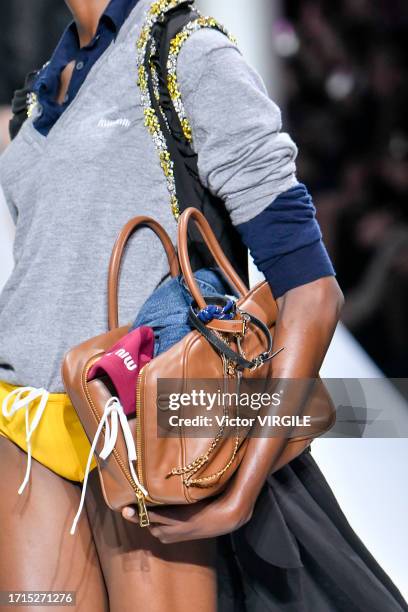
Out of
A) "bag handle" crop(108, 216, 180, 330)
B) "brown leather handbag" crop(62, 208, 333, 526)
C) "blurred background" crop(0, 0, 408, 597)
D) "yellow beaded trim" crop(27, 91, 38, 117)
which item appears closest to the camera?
"brown leather handbag" crop(62, 208, 333, 526)

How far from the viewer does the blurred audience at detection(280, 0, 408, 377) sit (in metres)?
2.61

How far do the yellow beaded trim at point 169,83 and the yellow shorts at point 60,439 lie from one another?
232 millimetres

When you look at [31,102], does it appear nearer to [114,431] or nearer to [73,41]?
[73,41]

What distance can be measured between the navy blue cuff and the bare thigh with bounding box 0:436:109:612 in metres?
0.32

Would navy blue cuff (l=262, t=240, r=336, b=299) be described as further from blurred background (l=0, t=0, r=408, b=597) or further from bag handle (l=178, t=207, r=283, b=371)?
blurred background (l=0, t=0, r=408, b=597)

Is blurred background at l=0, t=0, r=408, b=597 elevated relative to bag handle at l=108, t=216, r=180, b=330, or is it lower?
lower

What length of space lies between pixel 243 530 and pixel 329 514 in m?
0.09

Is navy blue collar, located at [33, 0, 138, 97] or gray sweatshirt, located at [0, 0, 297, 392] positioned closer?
gray sweatshirt, located at [0, 0, 297, 392]

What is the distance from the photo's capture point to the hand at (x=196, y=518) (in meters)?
0.86

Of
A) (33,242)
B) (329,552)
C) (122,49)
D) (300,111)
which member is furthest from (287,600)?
(300,111)

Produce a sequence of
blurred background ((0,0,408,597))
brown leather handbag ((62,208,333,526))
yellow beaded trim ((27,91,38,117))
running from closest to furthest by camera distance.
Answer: brown leather handbag ((62,208,333,526)) → yellow beaded trim ((27,91,38,117)) → blurred background ((0,0,408,597))

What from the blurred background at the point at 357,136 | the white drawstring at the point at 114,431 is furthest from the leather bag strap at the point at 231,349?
the blurred background at the point at 357,136

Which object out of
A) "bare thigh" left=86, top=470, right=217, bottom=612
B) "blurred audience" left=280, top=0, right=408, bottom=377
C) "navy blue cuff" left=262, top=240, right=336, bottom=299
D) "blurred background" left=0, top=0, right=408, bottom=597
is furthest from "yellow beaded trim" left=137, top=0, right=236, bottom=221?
"blurred audience" left=280, top=0, right=408, bottom=377

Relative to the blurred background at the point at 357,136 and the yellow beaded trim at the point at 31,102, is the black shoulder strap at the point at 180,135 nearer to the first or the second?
the yellow beaded trim at the point at 31,102
